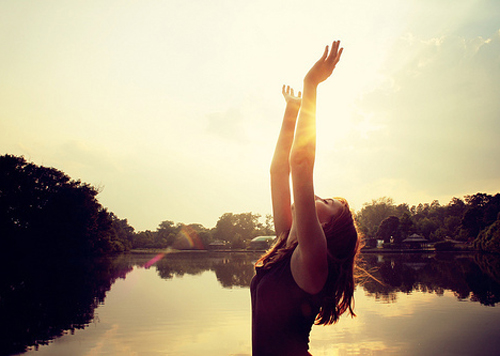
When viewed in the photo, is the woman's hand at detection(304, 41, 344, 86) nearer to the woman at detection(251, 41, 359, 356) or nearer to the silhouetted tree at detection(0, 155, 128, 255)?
the woman at detection(251, 41, 359, 356)

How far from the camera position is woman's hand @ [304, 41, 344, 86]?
1347mm

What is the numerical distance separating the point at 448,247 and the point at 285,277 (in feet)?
179

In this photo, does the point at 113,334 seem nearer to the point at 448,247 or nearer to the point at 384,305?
the point at 384,305

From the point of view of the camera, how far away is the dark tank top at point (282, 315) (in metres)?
1.32

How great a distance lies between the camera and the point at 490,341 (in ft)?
24.1

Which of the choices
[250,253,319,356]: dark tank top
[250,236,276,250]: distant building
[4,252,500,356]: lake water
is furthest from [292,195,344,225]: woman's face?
[250,236,276,250]: distant building

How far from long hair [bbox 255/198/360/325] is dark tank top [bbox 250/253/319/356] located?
9 centimetres

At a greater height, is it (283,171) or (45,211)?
(45,211)

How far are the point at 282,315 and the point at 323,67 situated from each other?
0.94 metres

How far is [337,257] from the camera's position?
146 cm

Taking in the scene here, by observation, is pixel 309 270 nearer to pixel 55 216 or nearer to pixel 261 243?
pixel 55 216

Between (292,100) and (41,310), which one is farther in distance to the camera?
(41,310)

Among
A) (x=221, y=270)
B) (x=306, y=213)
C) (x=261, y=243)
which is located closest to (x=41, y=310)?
(x=306, y=213)

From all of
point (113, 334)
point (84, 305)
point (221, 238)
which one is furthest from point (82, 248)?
point (221, 238)
